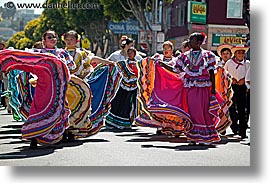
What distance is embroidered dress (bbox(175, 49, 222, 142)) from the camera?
30.7 ft

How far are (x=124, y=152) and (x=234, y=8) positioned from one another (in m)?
1.97

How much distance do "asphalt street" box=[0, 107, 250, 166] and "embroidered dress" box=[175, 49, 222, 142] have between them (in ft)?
0.53

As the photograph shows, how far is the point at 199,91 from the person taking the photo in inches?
372

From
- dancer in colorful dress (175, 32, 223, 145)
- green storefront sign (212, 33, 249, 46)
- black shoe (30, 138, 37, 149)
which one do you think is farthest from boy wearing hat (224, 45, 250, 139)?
black shoe (30, 138, 37, 149)

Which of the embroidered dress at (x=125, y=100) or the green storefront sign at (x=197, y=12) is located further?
the embroidered dress at (x=125, y=100)

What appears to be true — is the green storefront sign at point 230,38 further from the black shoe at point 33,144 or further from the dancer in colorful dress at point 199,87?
the black shoe at point 33,144

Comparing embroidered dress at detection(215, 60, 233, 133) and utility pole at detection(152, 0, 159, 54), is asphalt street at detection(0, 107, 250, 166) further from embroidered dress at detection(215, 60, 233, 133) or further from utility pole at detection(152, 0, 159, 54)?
utility pole at detection(152, 0, 159, 54)

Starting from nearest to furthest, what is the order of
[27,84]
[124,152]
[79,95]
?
[124,152] → [79,95] → [27,84]

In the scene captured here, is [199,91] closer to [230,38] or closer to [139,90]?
[230,38]

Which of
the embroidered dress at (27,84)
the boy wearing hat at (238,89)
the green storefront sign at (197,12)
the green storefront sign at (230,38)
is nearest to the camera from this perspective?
the embroidered dress at (27,84)

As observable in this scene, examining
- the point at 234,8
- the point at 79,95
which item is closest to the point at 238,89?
the point at 234,8

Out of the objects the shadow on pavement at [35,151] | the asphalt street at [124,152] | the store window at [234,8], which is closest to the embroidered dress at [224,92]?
the asphalt street at [124,152]

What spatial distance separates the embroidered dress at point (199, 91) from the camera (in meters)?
9.36

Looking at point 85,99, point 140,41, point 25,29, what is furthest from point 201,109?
point 140,41
